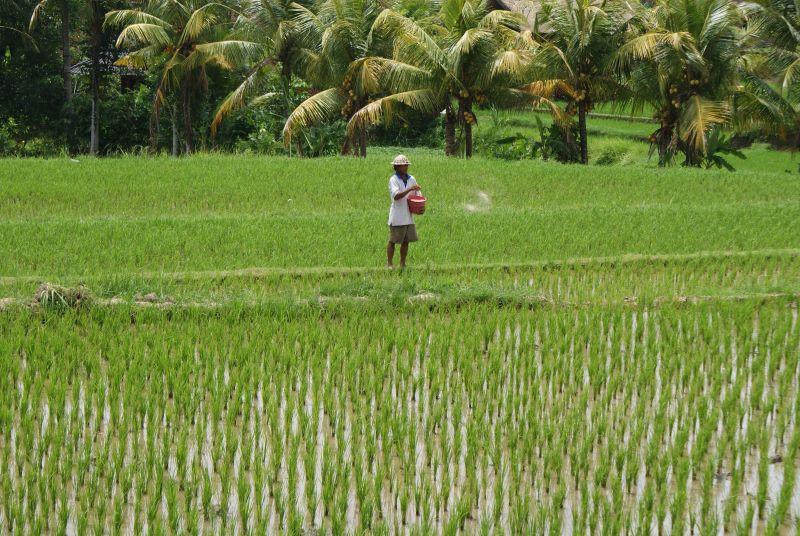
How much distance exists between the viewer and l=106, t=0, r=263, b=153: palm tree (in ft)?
50.5

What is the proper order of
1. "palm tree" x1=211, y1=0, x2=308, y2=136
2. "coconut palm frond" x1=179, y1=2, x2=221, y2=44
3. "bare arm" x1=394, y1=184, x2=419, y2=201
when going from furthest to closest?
"palm tree" x1=211, y1=0, x2=308, y2=136, "coconut palm frond" x1=179, y1=2, x2=221, y2=44, "bare arm" x1=394, y1=184, x2=419, y2=201

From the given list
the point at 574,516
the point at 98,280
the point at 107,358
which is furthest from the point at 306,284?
the point at 574,516

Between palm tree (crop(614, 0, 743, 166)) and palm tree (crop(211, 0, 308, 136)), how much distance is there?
4.91m

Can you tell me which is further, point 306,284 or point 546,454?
point 306,284

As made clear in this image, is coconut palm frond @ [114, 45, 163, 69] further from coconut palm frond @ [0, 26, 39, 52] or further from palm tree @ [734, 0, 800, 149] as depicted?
palm tree @ [734, 0, 800, 149]

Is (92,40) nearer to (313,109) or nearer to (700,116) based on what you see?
(313,109)

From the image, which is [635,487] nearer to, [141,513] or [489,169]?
[141,513]

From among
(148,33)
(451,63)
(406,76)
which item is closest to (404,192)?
(451,63)

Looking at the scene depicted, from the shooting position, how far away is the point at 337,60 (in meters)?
15.5

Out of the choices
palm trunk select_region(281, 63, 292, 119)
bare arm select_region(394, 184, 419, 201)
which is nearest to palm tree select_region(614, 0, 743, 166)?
palm trunk select_region(281, 63, 292, 119)

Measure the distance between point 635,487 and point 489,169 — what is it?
362 inches

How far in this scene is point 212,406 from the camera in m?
4.71

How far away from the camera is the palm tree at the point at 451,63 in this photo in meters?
14.6

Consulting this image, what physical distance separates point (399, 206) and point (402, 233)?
226mm
